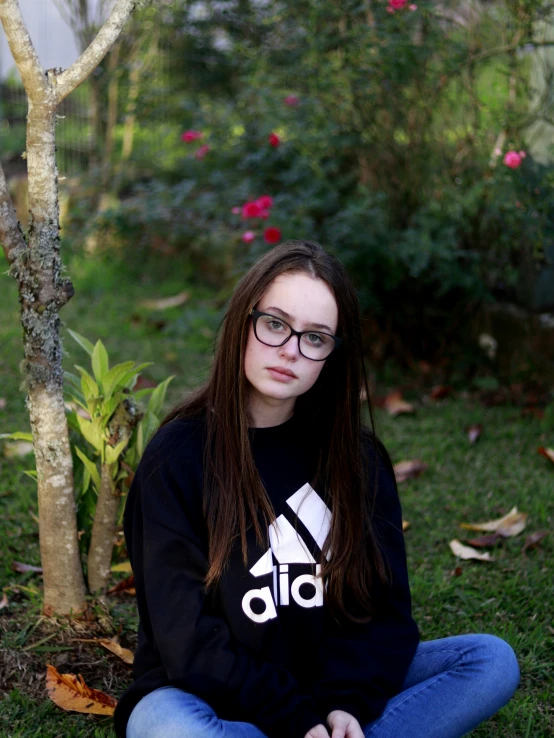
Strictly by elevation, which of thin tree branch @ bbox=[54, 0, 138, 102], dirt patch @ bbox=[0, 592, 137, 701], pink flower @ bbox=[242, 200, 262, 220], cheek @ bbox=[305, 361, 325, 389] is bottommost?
dirt patch @ bbox=[0, 592, 137, 701]

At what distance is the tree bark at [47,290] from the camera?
7.07 ft

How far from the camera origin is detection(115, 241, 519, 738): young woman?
1.80 meters

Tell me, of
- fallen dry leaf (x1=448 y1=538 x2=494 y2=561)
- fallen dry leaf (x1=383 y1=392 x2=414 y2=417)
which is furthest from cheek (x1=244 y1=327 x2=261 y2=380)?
fallen dry leaf (x1=383 y1=392 x2=414 y2=417)

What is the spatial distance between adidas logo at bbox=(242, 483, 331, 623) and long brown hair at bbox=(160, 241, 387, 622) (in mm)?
22

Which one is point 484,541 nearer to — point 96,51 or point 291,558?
point 291,558

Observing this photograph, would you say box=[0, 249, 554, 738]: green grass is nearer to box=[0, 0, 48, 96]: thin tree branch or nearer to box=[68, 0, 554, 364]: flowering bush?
box=[68, 0, 554, 364]: flowering bush

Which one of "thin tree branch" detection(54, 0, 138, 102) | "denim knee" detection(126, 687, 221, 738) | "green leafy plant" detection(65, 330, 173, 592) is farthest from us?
"green leafy plant" detection(65, 330, 173, 592)

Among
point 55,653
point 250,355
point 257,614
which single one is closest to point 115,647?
point 55,653

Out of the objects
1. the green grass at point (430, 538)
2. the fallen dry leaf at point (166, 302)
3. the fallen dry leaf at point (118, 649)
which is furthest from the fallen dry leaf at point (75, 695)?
the fallen dry leaf at point (166, 302)

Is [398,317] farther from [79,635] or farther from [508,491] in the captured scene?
[79,635]

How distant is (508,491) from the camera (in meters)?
3.57

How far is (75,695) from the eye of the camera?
222 cm

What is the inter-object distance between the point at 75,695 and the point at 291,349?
105 centimetres

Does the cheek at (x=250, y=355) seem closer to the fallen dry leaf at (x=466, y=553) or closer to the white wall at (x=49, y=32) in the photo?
the fallen dry leaf at (x=466, y=553)
